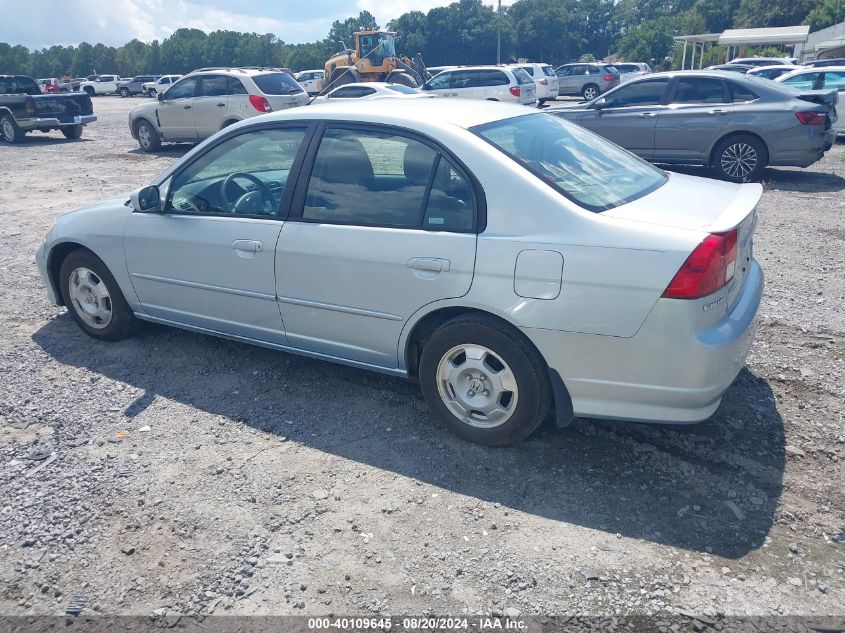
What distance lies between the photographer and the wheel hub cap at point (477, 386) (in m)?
3.59

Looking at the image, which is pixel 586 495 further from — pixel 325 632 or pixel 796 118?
pixel 796 118

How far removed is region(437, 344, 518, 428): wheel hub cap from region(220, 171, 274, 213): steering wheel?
5.00 feet

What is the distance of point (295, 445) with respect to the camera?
389 cm

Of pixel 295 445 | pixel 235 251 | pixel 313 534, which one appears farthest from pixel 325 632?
pixel 235 251

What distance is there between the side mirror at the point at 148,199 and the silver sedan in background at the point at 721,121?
6938mm

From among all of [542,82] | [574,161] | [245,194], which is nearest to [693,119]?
[574,161]

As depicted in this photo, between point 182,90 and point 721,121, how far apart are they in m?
11.4

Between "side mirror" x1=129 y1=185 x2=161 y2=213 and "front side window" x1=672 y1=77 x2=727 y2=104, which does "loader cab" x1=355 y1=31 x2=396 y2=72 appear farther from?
Result: "side mirror" x1=129 y1=185 x2=161 y2=213

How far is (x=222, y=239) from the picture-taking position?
4332 millimetres

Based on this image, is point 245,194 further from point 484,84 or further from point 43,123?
point 484,84

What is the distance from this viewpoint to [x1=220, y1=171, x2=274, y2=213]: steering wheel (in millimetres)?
4325

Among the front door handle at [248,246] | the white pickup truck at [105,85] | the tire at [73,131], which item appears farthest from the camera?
the white pickup truck at [105,85]

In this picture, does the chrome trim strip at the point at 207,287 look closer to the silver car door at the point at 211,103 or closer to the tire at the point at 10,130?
the silver car door at the point at 211,103

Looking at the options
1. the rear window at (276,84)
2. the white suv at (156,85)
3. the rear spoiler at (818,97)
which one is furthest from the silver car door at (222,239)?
the white suv at (156,85)
